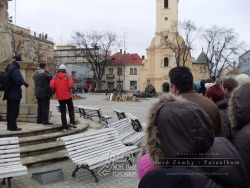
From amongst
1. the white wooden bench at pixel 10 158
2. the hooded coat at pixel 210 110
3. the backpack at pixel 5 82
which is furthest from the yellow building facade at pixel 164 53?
the hooded coat at pixel 210 110

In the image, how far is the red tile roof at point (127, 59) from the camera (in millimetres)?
77312

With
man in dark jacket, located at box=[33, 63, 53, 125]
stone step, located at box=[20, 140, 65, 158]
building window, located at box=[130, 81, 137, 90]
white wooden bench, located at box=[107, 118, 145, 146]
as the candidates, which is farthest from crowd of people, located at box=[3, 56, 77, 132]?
building window, located at box=[130, 81, 137, 90]

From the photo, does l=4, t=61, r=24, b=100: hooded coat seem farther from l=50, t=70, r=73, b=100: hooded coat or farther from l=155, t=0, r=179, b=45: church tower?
l=155, t=0, r=179, b=45: church tower

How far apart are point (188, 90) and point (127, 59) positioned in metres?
76.5

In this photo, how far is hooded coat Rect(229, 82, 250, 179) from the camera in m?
2.00

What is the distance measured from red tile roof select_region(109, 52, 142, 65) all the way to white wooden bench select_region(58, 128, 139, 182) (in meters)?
70.8

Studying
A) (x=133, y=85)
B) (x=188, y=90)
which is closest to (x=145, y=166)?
(x=188, y=90)

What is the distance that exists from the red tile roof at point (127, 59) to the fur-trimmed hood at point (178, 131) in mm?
75259

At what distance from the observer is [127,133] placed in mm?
7984

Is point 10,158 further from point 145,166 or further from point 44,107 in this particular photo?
point 145,166

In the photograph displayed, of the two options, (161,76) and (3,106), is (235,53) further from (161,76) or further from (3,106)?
(3,106)

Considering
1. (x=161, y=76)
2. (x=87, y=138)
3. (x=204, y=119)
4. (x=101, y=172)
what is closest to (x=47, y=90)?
(x=87, y=138)

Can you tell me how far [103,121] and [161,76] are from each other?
163 feet

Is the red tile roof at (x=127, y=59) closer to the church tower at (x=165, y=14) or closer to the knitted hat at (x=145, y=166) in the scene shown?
the church tower at (x=165, y=14)
